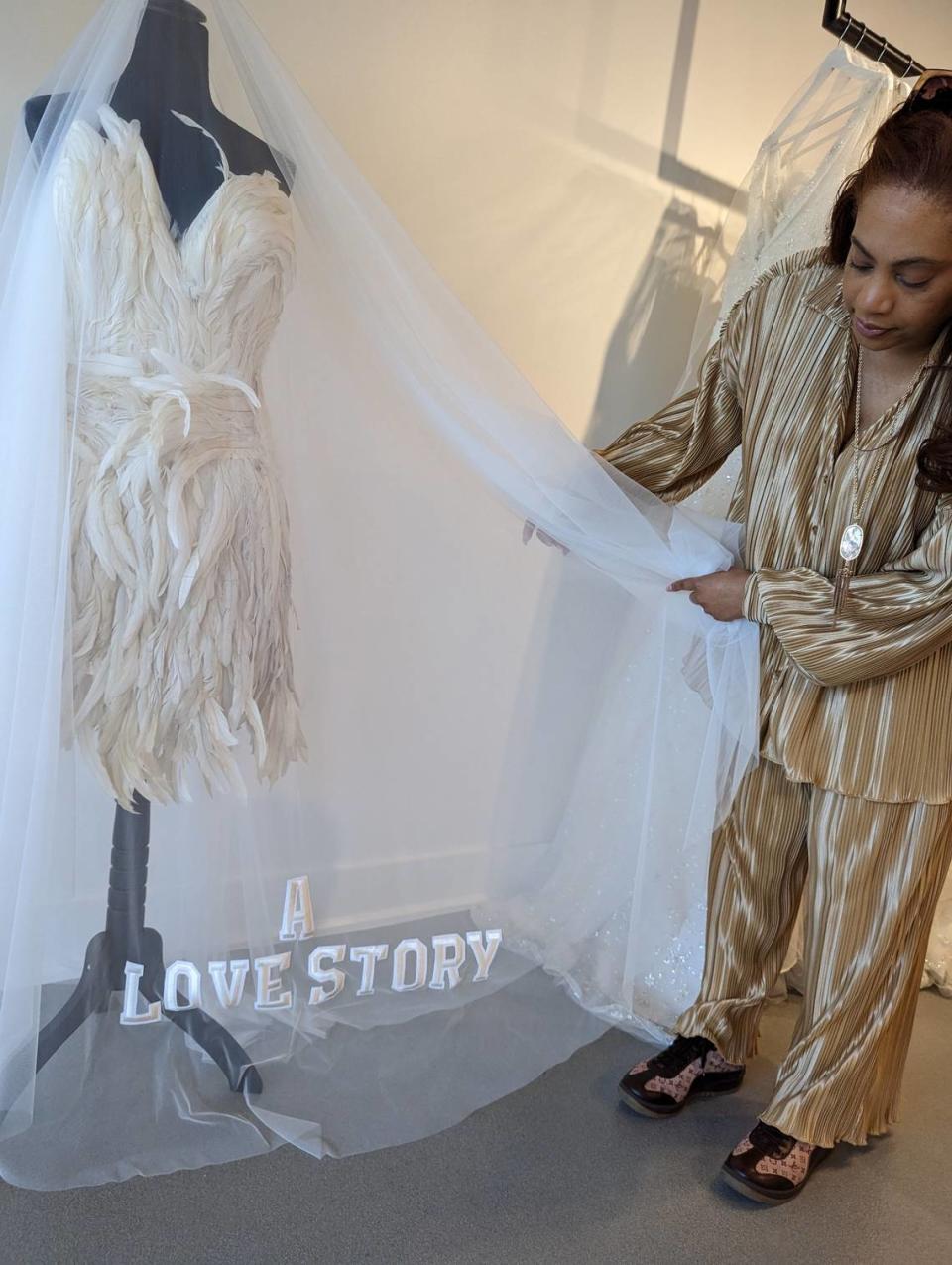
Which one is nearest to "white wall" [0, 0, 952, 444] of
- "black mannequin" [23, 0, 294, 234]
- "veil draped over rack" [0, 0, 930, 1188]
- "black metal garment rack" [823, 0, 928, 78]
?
"black metal garment rack" [823, 0, 928, 78]

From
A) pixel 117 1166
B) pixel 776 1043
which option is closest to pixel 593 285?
pixel 776 1043

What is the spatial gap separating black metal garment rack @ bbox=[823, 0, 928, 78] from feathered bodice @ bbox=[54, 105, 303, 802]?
133cm

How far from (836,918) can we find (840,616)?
452mm

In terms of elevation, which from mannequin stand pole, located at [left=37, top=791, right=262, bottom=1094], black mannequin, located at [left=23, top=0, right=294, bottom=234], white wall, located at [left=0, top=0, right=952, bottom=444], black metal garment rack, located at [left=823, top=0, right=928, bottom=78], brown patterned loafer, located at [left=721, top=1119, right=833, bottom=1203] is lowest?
brown patterned loafer, located at [left=721, top=1119, right=833, bottom=1203]

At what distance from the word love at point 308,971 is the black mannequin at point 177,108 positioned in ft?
2.85

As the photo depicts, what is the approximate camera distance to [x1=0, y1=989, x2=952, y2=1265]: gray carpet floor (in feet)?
4.59

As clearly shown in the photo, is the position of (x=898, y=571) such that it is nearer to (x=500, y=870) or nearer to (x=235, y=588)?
(x=500, y=870)

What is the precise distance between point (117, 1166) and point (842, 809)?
1074 mm

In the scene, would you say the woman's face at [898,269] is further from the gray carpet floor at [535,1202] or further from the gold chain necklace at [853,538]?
the gray carpet floor at [535,1202]

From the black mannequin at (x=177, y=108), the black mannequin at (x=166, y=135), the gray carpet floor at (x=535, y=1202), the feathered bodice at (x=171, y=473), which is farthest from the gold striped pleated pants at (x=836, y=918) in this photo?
the black mannequin at (x=177, y=108)

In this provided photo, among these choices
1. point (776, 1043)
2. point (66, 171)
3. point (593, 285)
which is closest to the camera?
point (66, 171)

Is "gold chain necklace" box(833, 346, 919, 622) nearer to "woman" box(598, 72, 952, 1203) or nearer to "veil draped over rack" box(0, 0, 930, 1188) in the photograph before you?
"woman" box(598, 72, 952, 1203)

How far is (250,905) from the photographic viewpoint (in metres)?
1.43

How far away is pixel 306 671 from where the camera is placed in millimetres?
1452
